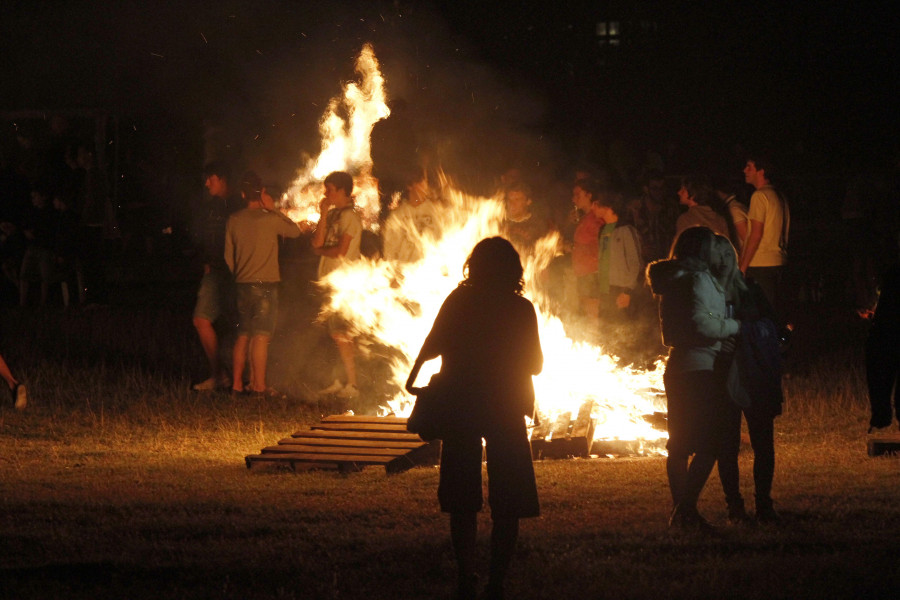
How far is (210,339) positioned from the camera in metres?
12.7

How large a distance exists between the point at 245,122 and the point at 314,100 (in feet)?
3.98

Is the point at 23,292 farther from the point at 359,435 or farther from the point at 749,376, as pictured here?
the point at 749,376

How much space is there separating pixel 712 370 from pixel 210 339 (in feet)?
22.0

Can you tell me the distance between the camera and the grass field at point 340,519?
609 centimetres

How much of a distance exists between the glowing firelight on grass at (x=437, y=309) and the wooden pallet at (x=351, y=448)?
1022 millimetres

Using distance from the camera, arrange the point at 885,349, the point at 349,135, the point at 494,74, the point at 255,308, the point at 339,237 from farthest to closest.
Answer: the point at 494,74
the point at 349,135
the point at 255,308
the point at 339,237
the point at 885,349

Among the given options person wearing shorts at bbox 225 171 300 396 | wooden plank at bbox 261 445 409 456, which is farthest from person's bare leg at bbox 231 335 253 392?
wooden plank at bbox 261 445 409 456

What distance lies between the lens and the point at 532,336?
618cm

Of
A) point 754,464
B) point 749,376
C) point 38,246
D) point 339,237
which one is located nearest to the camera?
point 749,376

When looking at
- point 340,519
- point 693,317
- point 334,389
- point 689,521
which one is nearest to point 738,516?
point 689,521

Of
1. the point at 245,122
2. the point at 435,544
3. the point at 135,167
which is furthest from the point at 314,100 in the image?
the point at 435,544

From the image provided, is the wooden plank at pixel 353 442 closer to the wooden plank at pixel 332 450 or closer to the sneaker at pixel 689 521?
the wooden plank at pixel 332 450

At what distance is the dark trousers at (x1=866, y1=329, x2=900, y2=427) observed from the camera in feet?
26.7

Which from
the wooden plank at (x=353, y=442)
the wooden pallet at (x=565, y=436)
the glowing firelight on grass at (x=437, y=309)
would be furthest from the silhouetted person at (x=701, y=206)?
the wooden plank at (x=353, y=442)
